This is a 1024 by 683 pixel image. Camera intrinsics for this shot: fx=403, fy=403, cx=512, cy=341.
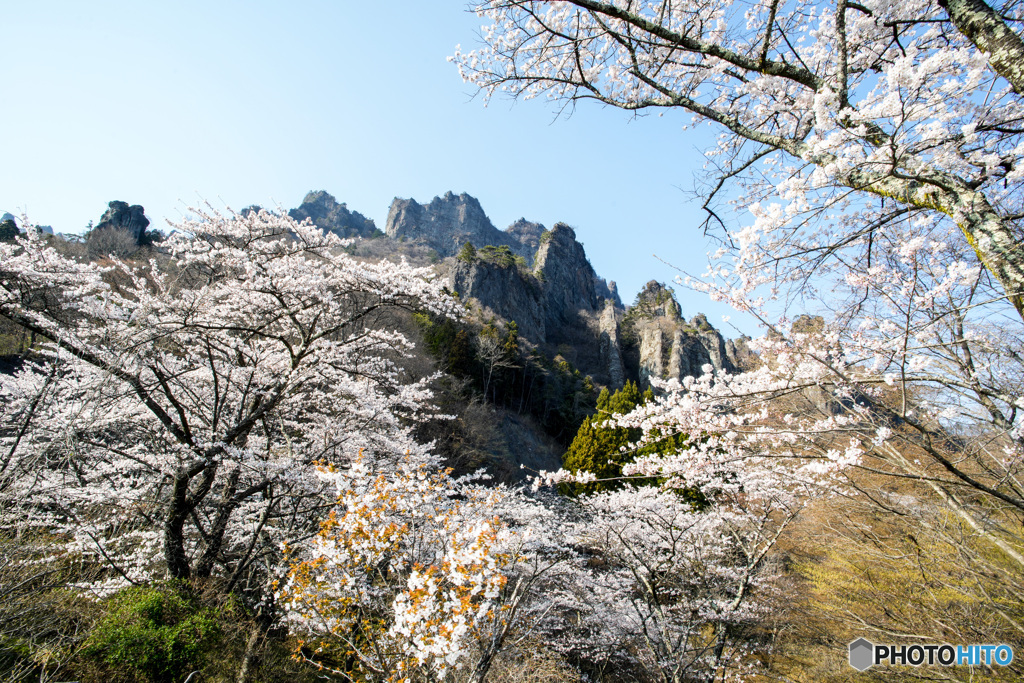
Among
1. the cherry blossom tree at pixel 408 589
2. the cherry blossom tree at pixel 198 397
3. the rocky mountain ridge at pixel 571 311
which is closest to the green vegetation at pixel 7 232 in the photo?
the rocky mountain ridge at pixel 571 311

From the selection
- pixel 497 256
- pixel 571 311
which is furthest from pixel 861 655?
pixel 571 311

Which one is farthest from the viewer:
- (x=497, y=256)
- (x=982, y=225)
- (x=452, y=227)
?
(x=452, y=227)

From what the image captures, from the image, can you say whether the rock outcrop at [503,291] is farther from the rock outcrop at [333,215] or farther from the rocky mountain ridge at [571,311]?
the rock outcrop at [333,215]

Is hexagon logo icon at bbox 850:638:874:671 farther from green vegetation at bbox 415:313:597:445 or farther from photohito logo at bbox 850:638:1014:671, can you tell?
green vegetation at bbox 415:313:597:445

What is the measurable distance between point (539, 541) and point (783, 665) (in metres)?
6.64

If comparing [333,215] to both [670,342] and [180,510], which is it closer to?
[670,342]

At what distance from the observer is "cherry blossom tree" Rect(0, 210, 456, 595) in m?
5.08

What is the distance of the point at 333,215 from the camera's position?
79.2 m

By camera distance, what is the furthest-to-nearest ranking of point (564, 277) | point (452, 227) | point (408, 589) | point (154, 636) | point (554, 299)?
point (452, 227) → point (564, 277) → point (554, 299) → point (154, 636) → point (408, 589)

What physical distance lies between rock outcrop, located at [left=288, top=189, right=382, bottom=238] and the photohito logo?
3117 inches

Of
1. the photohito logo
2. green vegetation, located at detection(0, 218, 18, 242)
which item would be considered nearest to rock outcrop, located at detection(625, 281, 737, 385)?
the photohito logo

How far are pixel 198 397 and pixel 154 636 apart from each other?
285 centimetres

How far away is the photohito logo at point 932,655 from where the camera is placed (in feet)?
14.4

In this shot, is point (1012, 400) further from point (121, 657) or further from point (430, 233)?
point (430, 233)
